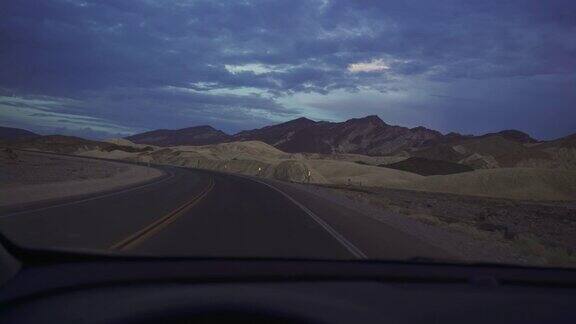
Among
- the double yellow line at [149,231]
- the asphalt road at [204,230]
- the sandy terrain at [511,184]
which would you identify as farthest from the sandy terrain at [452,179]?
the double yellow line at [149,231]

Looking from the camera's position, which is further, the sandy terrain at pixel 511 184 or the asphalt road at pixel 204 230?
the sandy terrain at pixel 511 184

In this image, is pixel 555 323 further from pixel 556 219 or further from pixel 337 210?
pixel 556 219

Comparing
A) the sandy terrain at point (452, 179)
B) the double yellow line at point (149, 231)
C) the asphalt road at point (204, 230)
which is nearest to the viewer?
the double yellow line at point (149, 231)

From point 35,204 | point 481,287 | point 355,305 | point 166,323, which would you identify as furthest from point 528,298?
point 35,204

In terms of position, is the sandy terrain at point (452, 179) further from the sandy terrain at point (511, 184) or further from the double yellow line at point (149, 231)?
the double yellow line at point (149, 231)

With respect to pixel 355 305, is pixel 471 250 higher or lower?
lower

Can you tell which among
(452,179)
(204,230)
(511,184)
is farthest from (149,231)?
(452,179)

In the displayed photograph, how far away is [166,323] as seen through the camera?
361 centimetres

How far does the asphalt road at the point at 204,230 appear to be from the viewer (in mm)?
14391

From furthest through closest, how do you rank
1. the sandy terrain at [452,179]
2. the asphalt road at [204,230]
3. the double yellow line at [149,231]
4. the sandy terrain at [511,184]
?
1. the sandy terrain at [452,179]
2. the sandy terrain at [511,184]
3. the asphalt road at [204,230]
4. the double yellow line at [149,231]

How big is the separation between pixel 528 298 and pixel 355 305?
49.1 inches

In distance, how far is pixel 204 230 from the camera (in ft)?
59.0

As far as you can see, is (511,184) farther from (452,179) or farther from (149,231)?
(149,231)

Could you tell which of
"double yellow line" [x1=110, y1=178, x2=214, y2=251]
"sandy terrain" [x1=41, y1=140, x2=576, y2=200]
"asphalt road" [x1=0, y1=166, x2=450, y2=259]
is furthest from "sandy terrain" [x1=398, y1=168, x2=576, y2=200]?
"double yellow line" [x1=110, y1=178, x2=214, y2=251]
